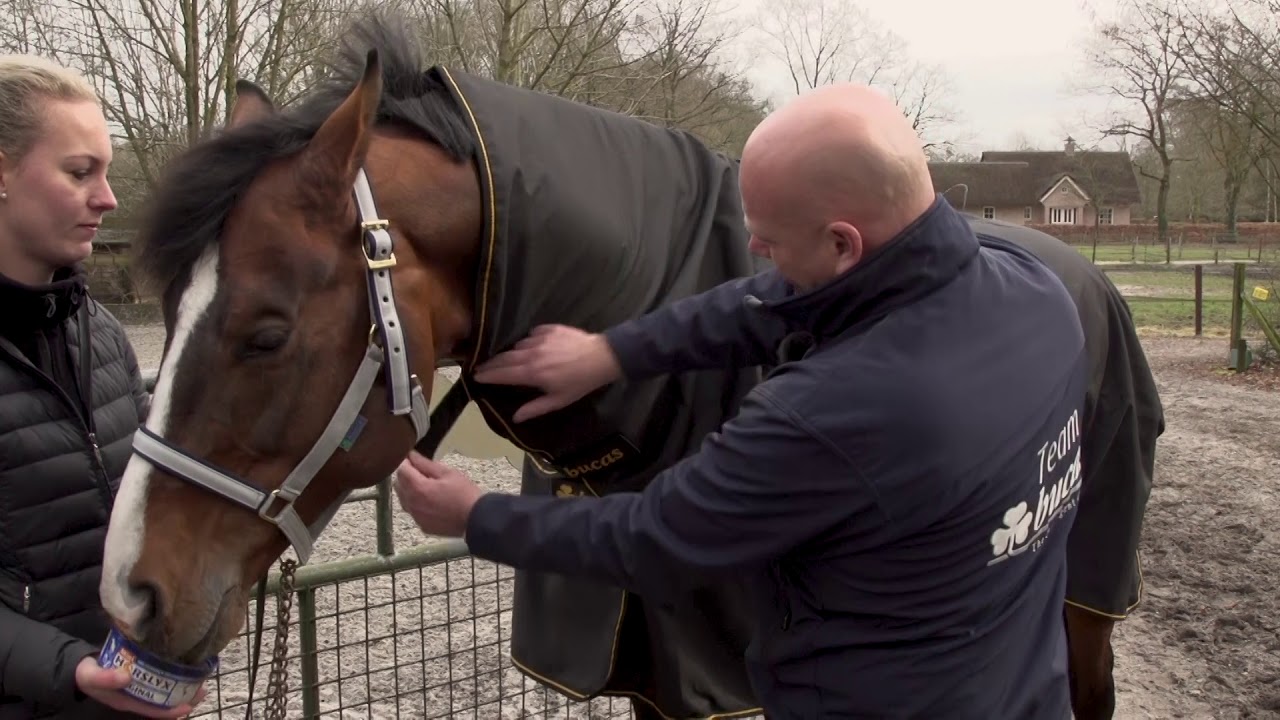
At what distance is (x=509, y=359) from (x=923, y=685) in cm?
98

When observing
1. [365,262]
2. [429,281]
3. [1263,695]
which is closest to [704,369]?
[429,281]

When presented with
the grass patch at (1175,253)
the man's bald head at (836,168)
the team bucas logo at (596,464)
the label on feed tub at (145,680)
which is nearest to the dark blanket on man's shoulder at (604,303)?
the team bucas logo at (596,464)

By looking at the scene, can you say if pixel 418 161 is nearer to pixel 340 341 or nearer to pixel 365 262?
pixel 365 262

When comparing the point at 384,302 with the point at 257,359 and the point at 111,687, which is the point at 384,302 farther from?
the point at 111,687

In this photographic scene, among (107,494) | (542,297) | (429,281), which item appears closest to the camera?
(429,281)

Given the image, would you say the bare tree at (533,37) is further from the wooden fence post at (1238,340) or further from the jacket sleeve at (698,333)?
the jacket sleeve at (698,333)

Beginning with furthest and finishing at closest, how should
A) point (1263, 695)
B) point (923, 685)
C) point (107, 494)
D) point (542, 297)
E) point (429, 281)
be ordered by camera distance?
point (1263, 695) < point (107, 494) < point (542, 297) < point (429, 281) < point (923, 685)

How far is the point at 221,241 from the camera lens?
1.60 meters

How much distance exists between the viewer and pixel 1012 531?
1619 mm

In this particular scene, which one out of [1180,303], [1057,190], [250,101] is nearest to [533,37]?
[250,101]

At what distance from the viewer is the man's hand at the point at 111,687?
65.4 inches

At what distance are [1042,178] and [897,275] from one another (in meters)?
65.7

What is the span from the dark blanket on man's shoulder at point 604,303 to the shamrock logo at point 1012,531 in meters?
0.67

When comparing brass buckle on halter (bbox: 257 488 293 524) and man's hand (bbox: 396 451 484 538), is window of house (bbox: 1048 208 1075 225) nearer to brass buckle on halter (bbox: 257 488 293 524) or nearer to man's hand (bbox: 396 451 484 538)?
man's hand (bbox: 396 451 484 538)
